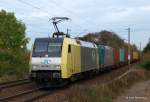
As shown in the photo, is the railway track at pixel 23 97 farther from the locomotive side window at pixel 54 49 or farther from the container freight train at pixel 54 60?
the locomotive side window at pixel 54 49

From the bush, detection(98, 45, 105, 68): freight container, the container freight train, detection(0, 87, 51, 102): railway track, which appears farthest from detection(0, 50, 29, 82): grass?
detection(0, 87, 51, 102): railway track

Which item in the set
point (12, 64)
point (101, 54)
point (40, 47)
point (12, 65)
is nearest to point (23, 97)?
point (40, 47)

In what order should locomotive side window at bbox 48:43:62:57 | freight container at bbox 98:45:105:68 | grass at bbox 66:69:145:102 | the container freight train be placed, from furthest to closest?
freight container at bbox 98:45:105:68 → locomotive side window at bbox 48:43:62:57 → the container freight train → grass at bbox 66:69:145:102

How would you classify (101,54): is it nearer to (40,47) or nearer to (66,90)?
(40,47)

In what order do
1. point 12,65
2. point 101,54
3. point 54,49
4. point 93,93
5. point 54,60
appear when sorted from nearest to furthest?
point 93,93 < point 54,60 < point 54,49 < point 12,65 < point 101,54

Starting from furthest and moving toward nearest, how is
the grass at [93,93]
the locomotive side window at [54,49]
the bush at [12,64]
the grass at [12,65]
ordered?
the bush at [12,64]
the grass at [12,65]
the locomotive side window at [54,49]
the grass at [93,93]

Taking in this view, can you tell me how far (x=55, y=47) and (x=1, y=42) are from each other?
61.3m

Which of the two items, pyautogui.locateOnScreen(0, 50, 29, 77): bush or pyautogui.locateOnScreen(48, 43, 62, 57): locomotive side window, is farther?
pyautogui.locateOnScreen(0, 50, 29, 77): bush

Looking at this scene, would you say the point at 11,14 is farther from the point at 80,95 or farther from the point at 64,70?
the point at 80,95

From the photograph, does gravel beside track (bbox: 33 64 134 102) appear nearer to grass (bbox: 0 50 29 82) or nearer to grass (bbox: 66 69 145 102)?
grass (bbox: 66 69 145 102)

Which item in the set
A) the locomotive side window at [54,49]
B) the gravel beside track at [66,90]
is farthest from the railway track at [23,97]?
the locomotive side window at [54,49]

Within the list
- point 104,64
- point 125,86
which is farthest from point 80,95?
point 104,64

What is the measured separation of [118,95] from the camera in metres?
23.0

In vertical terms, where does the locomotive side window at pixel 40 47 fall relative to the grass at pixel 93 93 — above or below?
above
